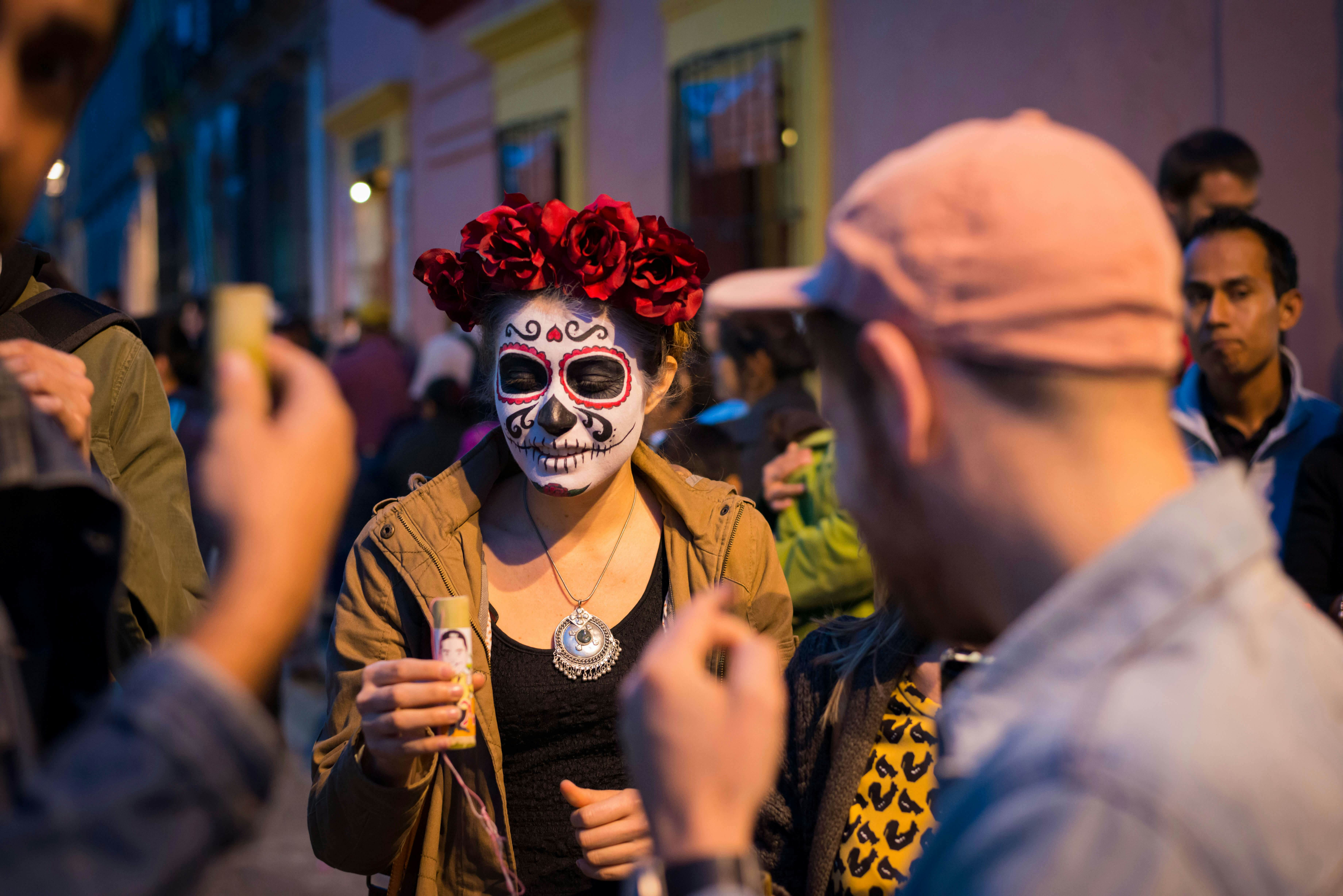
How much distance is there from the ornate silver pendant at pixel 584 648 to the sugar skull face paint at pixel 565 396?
0.28 m

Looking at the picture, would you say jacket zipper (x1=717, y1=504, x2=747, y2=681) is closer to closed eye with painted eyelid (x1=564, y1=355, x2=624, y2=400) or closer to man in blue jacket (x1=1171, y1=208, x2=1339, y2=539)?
closed eye with painted eyelid (x1=564, y1=355, x2=624, y2=400)

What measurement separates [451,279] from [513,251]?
0.57 ft

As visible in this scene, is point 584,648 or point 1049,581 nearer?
point 1049,581

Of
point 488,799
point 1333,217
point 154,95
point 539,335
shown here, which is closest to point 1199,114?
point 1333,217

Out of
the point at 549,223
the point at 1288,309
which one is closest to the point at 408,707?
the point at 549,223

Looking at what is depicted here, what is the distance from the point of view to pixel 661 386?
9.08 ft

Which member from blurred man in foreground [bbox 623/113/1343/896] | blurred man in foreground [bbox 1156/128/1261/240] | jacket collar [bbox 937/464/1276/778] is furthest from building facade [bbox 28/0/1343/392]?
blurred man in foreground [bbox 1156/128/1261/240]

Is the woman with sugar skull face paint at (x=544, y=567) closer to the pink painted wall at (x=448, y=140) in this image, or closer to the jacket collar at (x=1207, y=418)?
the jacket collar at (x=1207, y=418)

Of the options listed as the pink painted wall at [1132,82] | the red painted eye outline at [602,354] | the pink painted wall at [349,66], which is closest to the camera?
the red painted eye outline at [602,354]

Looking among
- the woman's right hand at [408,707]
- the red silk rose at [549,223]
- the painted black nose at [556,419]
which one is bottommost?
the woman's right hand at [408,707]

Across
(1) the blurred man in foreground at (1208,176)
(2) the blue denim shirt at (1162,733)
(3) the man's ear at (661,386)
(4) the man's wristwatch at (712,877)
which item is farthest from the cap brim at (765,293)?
(1) the blurred man in foreground at (1208,176)

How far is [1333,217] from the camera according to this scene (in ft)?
14.9

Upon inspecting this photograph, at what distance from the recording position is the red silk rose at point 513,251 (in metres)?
2.56

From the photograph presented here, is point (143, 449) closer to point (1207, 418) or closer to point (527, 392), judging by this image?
point (527, 392)
